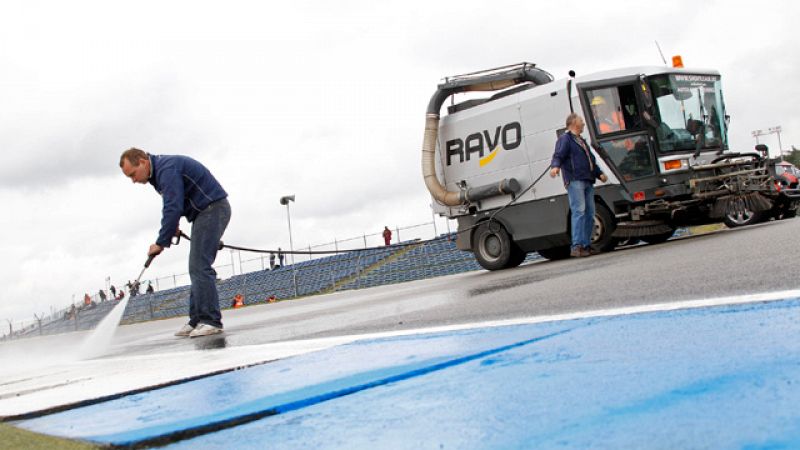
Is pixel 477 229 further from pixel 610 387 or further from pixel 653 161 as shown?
pixel 610 387

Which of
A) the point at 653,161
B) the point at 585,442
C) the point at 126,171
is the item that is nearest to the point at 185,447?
the point at 585,442

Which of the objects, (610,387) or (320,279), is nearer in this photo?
(610,387)

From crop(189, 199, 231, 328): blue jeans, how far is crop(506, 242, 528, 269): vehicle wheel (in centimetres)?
673

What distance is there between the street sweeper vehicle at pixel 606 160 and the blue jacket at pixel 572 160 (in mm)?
1287

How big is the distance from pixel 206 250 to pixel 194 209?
1.33 feet

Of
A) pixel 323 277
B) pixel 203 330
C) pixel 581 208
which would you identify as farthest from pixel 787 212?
pixel 323 277

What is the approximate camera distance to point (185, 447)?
2.10m

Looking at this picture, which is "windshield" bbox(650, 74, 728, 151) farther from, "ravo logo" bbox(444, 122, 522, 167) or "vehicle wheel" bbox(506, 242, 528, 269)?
"vehicle wheel" bbox(506, 242, 528, 269)

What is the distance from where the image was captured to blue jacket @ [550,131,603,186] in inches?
404

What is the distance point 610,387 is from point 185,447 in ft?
3.74

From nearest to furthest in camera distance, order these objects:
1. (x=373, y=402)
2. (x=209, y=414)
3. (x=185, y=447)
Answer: (x=185, y=447) → (x=373, y=402) → (x=209, y=414)

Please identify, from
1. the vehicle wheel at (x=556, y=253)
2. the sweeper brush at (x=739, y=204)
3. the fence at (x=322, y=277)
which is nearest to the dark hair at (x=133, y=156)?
the sweeper brush at (x=739, y=204)

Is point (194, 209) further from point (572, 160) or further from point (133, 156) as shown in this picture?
point (572, 160)

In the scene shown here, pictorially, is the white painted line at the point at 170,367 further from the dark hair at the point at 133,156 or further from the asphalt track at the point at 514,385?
the dark hair at the point at 133,156
